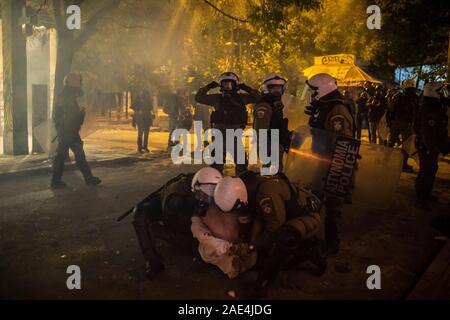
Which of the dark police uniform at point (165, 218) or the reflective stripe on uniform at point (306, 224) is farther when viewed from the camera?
the dark police uniform at point (165, 218)

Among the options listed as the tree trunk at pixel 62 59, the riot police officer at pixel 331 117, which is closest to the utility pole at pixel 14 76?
the tree trunk at pixel 62 59

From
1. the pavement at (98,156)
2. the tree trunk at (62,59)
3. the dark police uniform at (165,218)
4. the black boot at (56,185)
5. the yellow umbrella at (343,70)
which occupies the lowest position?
the black boot at (56,185)

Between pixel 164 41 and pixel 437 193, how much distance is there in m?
12.5

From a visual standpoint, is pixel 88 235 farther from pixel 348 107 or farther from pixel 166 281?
pixel 348 107

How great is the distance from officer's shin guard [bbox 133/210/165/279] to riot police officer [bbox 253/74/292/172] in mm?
2400

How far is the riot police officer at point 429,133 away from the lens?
6.54m

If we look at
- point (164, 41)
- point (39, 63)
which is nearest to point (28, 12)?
point (39, 63)

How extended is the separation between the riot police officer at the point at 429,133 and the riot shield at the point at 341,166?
1271 millimetres

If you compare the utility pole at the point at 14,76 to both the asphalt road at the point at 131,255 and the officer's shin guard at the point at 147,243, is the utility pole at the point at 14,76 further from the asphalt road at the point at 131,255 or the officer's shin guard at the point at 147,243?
the officer's shin guard at the point at 147,243

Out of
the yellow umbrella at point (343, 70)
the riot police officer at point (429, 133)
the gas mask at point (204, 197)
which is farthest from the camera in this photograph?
the yellow umbrella at point (343, 70)

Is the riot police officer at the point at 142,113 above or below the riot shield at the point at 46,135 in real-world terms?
above

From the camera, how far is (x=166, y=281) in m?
4.09

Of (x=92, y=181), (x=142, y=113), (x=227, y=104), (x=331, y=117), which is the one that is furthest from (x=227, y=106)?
(x=142, y=113)

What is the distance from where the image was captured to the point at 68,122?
7.81m
